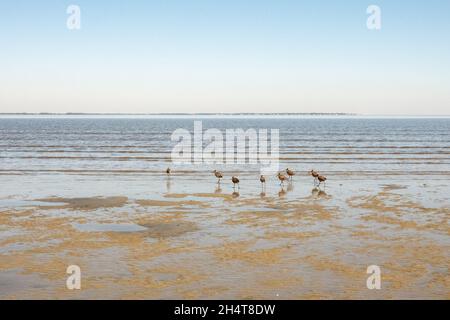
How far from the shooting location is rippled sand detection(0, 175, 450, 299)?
1202cm

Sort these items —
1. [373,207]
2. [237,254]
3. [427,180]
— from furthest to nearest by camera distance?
[427,180]
[373,207]
[237,254]

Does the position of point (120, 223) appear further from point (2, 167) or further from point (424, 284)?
point (2, 167)

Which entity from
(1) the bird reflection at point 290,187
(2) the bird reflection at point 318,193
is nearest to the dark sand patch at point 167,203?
(2) the bird reflection at point 318,193

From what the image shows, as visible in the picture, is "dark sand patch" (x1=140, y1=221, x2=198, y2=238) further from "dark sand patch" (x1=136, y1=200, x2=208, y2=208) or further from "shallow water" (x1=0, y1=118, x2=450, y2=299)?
"dark sand patch" (x1=136, y1=200, x2=208, y2=208)

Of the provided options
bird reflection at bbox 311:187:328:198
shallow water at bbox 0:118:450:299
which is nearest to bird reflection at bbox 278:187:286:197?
shallow water at bbox 0:118:450:299

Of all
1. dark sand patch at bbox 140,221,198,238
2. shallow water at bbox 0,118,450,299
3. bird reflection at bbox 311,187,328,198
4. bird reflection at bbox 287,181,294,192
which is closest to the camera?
shallow water at bbox 0,118,450,299

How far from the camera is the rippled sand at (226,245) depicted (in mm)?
12016

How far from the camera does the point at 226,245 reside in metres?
15.7

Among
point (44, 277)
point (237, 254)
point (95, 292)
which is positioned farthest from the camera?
point (237, 254)

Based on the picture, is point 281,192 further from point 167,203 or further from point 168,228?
point 168,228

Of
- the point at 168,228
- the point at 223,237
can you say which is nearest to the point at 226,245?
the point at 223,237

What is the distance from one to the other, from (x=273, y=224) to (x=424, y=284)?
7098 millimetres

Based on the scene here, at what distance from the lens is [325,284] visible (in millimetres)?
12250
